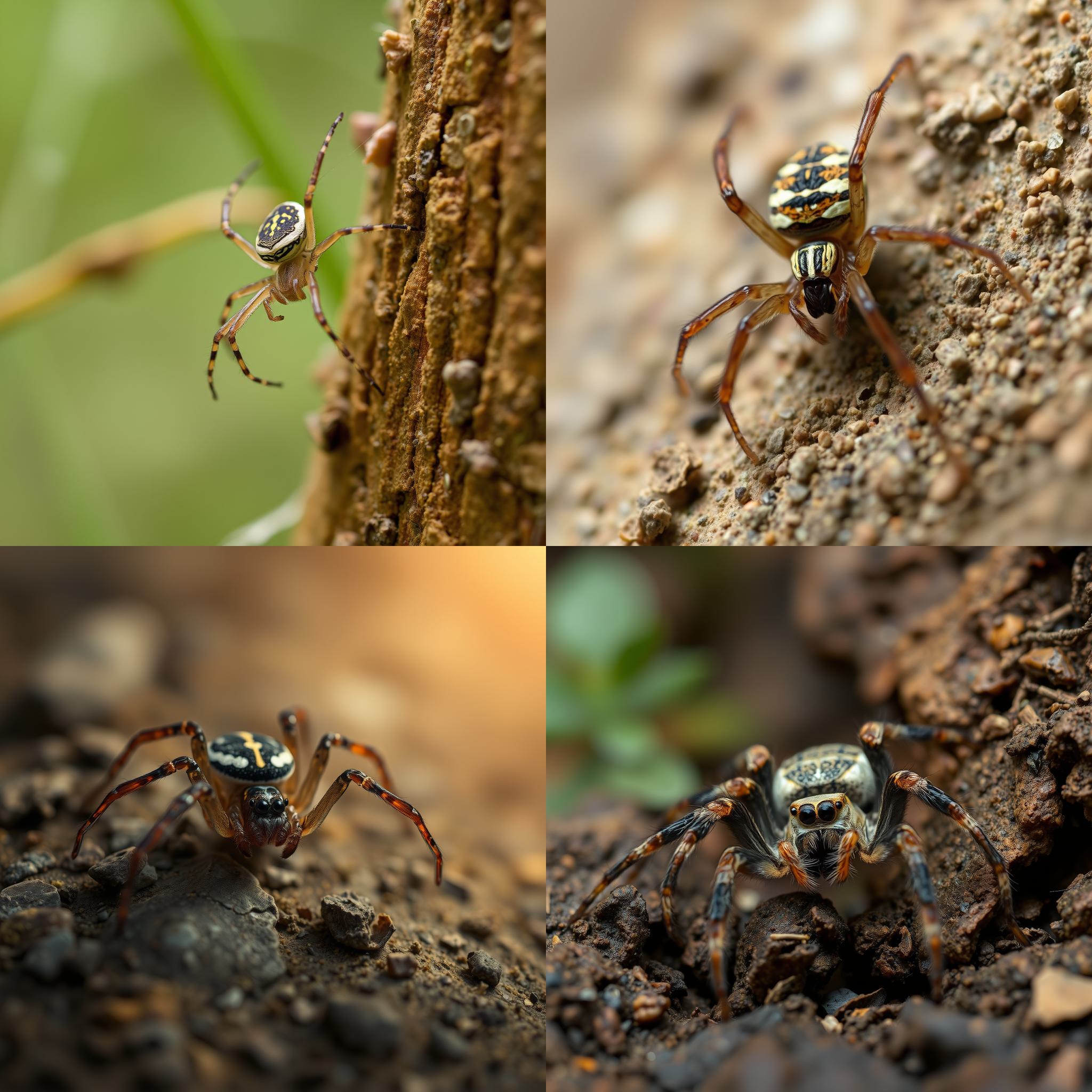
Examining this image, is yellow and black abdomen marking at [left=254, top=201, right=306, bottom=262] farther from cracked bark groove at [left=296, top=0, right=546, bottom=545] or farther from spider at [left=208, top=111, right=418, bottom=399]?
cracked bark groove at [left=296, top=0, right=546, bottom=545]

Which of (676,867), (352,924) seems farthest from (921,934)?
(352,924)

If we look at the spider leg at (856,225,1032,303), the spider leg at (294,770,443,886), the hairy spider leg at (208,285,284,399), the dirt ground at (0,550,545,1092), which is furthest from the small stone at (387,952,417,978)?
the spider leg at (856,225,1032,303)

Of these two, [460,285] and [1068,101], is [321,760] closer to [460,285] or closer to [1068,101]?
[460,285]

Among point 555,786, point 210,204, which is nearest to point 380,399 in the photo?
point 210,204

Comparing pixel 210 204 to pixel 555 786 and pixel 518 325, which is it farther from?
pixel 555 786

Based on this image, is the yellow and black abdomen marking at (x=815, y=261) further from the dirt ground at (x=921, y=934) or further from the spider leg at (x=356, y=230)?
the spider leg at (x=356, y=230)
